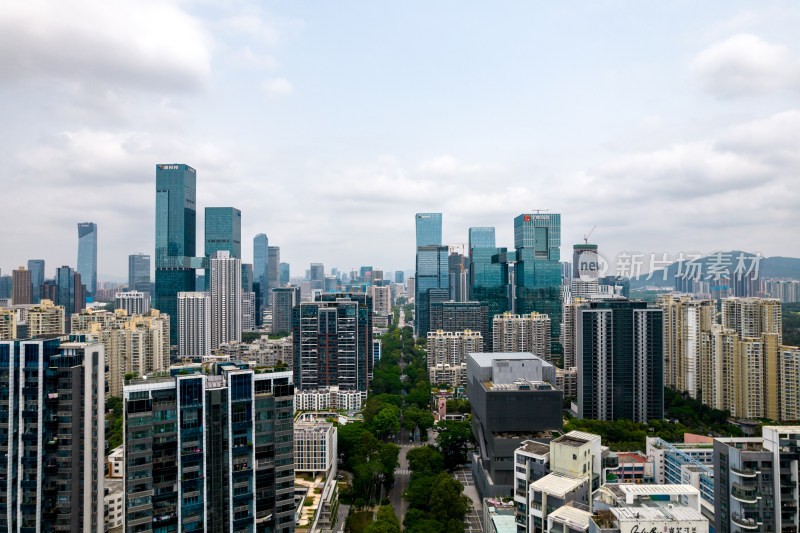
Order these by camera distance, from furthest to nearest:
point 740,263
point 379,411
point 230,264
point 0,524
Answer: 1. point 230,264
2. point 740,263
3. point 379,411
4. point 0,524

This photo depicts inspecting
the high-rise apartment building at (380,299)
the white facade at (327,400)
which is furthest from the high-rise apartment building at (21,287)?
the high-rise apartment building at (380,299)

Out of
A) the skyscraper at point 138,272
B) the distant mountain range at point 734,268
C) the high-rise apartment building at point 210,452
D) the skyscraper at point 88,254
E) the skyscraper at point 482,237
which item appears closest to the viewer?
the high-rise apartment building at point 210,452

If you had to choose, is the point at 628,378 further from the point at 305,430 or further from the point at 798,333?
the point at 305,430

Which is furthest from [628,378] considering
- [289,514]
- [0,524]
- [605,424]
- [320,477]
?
[0,524]

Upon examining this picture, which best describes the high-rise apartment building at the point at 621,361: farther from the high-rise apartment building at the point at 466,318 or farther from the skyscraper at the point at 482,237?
the skyscraper at the point at 482,237

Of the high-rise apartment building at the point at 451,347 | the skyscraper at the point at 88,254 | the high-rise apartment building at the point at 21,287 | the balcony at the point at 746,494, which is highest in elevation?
the skyscraper at the point at 88,254
